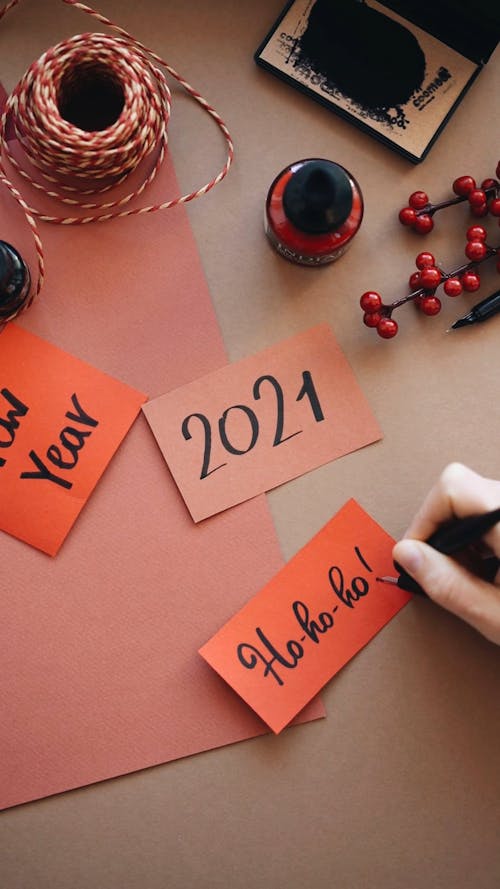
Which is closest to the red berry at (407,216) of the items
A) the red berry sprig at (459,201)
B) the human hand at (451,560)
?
the red berry sprig at (459,201)

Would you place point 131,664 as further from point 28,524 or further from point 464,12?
point 464,12

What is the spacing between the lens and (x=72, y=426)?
2.47ft

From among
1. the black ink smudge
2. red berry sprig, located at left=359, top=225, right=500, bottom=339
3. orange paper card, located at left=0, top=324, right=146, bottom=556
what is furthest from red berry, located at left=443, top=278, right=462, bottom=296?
orange paper card, located at left=0, top=324, right=146, bottom=556

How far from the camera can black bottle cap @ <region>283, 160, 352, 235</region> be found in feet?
2.09

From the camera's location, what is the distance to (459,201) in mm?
763

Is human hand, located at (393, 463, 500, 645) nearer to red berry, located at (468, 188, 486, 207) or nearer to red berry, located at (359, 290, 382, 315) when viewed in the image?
red berry, located at (359, 290, 382, 315)

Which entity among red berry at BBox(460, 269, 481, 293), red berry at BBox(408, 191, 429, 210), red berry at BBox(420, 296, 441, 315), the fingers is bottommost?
the fingers

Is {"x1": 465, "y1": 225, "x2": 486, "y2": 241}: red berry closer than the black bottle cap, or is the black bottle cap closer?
the black bottle cap

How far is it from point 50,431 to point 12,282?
0.16 meters

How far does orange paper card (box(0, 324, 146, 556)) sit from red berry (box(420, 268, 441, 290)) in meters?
0.33

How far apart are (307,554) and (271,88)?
20.4 inches

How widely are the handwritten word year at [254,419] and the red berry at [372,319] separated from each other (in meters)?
0.08

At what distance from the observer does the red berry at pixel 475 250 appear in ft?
2.43

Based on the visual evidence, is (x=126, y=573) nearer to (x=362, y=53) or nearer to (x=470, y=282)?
(x=470, y=282)
